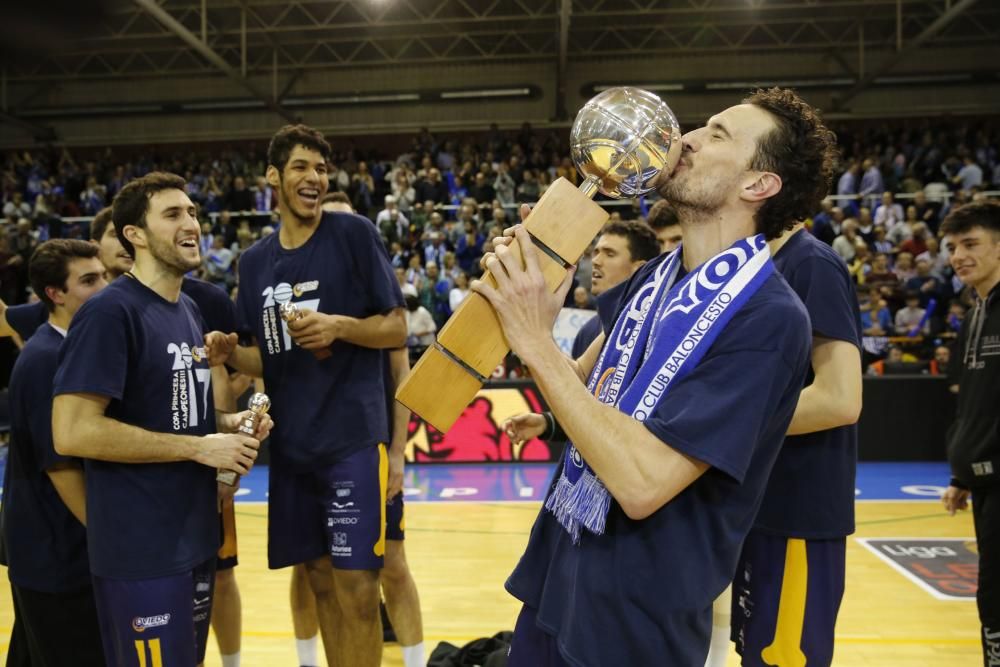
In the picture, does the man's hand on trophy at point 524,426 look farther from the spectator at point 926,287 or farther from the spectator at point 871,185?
the spectator at point 871,185

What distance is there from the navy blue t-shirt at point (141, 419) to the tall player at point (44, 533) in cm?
36

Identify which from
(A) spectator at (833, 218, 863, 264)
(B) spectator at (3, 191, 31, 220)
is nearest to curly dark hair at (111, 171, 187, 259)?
(A) spectator at (833, 218, 863, 264)

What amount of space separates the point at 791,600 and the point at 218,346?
89.7 inches

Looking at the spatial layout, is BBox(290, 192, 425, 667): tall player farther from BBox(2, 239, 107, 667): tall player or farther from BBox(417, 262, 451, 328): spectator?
BBox(417, 262, 451, 328): spectator

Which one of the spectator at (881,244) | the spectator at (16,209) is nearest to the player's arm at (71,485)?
the spectator at (881,244)

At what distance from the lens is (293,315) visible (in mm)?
2906

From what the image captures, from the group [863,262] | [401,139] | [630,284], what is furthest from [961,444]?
[401,139]

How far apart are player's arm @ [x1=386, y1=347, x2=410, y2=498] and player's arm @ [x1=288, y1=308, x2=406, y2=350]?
32cm

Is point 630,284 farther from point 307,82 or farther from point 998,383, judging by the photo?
point 307,82

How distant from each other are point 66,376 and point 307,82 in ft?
73.4

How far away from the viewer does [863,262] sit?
13.4 m

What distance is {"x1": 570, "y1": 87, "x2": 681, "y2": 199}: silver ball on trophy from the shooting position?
154 centimetres

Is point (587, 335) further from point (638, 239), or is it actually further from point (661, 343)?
point (661, 343)

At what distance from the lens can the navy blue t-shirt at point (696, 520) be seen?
1510 millimetres
